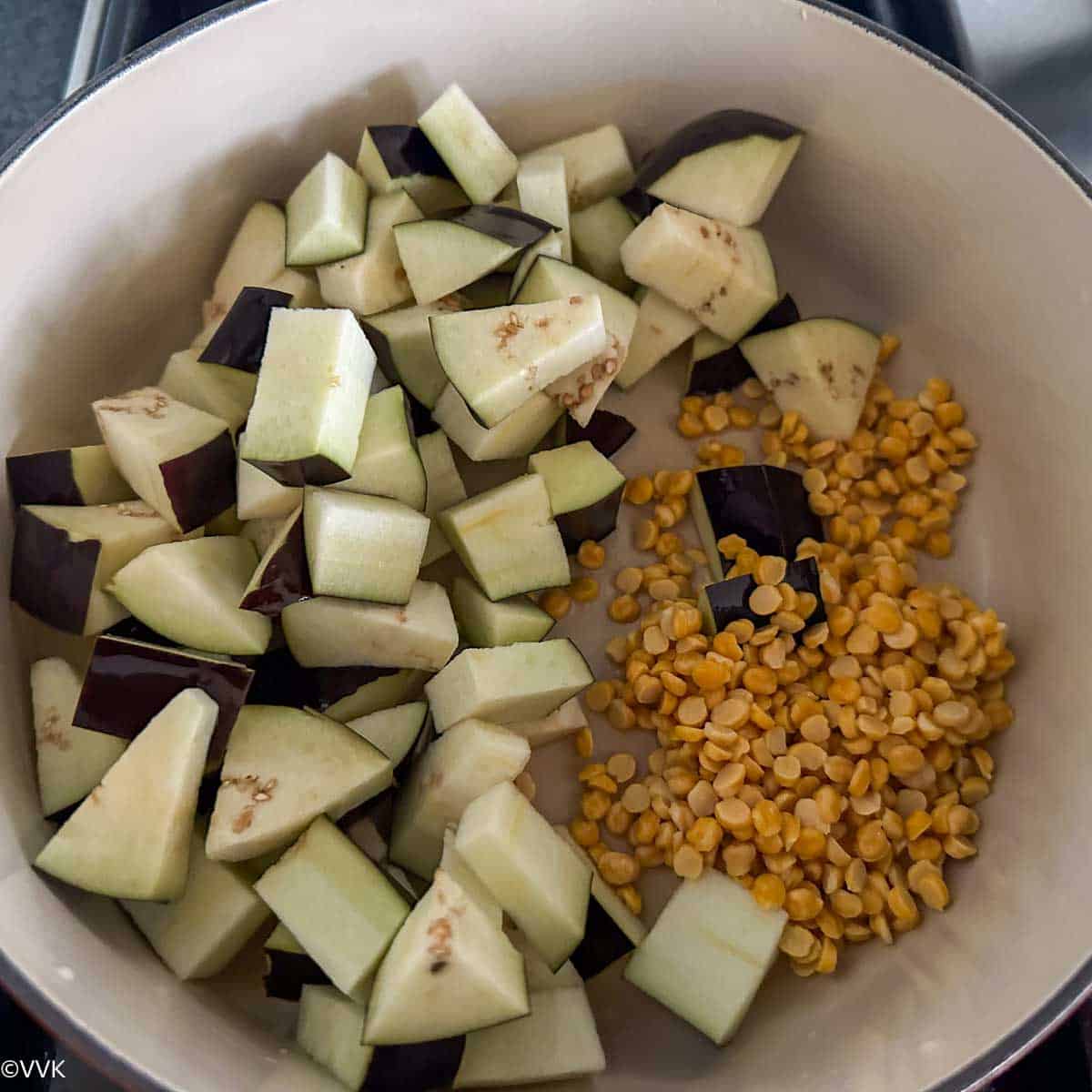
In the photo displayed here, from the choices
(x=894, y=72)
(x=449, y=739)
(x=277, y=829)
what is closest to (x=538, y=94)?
(x=894, y=72)

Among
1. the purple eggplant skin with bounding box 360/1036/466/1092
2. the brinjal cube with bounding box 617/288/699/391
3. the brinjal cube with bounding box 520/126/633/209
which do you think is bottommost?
the purple eggplant skin with bounding box 360/1036/466/1092

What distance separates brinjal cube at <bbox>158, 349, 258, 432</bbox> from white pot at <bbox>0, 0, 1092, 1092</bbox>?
18 cm

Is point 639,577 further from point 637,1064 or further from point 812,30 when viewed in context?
point 812,30

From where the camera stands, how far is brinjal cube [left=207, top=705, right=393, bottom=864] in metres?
1.36

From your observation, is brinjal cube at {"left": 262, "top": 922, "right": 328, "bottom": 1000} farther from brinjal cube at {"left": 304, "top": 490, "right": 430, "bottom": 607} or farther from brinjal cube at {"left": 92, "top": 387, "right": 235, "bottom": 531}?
brinjal cube at {"left": 92, "top": 387, "right": 235, "bottom": 531}

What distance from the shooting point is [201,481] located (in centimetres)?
153

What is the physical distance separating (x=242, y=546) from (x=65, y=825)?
466 millimetres

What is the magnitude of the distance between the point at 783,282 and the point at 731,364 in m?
0.24

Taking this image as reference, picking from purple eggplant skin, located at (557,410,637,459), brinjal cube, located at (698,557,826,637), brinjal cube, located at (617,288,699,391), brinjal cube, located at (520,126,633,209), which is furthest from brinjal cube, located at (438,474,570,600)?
brinjal cube, located at (520,126,633,209)

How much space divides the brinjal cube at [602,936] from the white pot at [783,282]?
119 millimetres

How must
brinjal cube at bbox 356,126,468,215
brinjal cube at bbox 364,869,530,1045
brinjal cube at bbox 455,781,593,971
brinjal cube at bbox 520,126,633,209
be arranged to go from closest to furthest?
brinjal cube at bbox 364,869,530,1045 < brinjal cube at bbox 455,781,593,971 < brinjal cube at bbox 356,126,468,215 < brinjal cube at bbox 520,126,633,209

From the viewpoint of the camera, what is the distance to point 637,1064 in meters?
1.49

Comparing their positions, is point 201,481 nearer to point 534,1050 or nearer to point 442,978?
point 442,978

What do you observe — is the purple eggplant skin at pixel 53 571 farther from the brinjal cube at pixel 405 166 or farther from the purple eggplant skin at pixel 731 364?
the purple eggplant skin at pixel 731 364
